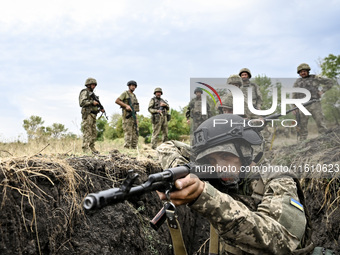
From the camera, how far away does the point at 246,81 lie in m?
9.72

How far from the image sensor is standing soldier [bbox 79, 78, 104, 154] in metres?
9.15

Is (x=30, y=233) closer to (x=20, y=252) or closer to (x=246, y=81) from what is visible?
(x=20, y=252)

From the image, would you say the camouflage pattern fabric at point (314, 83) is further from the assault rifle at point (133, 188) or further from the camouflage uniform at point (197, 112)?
the assault rifle at point (133, 188)

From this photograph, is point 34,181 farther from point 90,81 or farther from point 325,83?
point 325,83

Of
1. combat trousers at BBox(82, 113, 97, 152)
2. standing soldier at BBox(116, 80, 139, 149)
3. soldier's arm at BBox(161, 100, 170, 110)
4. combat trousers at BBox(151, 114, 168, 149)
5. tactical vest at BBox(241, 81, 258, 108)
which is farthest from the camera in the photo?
soldier's arm at BBox(161, 100, 170, 110)

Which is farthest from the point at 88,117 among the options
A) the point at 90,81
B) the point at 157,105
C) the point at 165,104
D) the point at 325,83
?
the point at 325,83

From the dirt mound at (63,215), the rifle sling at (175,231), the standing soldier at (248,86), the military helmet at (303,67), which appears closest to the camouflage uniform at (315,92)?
the military helmet at (303,67)

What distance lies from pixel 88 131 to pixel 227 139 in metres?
7.26

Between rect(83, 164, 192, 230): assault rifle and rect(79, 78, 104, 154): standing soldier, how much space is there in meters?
7.28

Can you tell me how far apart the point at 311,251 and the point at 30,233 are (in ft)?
8.06

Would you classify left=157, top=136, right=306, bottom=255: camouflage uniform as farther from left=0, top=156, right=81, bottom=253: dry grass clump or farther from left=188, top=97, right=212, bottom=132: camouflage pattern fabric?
left=188, top=97, right=212, bottom=132: camouflage pattern fabric

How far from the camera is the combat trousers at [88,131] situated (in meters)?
9.07

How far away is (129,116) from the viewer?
1096 centimetres

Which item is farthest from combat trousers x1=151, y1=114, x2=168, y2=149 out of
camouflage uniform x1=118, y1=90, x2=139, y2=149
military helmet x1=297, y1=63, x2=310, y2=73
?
military helmet x1=297, y1=63, x2=310, y2=73
